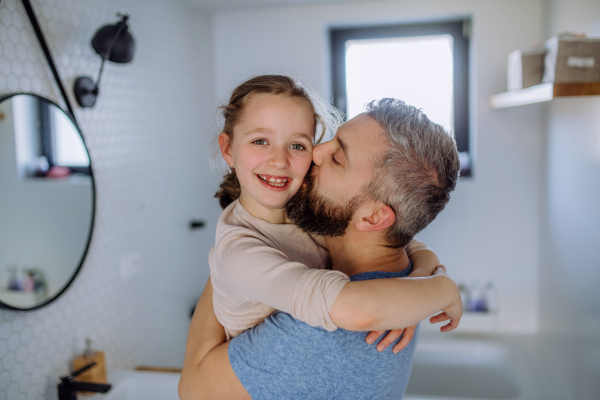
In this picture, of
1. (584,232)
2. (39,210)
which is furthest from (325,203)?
(584,232)

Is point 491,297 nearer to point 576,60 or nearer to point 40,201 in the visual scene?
point 576,60

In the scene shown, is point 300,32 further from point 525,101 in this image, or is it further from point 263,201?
point 263,201

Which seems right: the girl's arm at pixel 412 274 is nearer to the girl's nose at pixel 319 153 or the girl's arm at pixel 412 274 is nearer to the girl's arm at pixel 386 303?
the girl's arm at pixel 386 303

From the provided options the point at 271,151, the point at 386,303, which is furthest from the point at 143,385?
the point at 386,303

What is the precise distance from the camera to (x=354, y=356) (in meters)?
0.83

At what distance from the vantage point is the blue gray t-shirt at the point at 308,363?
0.82 m

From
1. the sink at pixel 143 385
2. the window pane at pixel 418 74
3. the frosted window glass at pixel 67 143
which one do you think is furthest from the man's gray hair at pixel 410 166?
the window pane at pixel 418 74

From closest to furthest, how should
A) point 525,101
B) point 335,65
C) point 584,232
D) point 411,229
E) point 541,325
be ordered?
point 411,229
point 584,232
point 525,101
point 541,325
point 335,65

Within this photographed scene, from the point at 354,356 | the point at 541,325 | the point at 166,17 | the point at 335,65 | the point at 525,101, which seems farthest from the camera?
the point at 335,65

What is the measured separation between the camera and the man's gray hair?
0.93m

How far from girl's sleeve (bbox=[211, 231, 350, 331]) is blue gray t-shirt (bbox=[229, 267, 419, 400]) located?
0.07 meters

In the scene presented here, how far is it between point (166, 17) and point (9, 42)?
116cm

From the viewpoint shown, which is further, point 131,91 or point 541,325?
point 541,325

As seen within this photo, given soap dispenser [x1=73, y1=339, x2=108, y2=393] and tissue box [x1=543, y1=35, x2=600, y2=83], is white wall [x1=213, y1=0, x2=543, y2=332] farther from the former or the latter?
soap dispenser [x1=73, y1=339, x2=108, y2=393]
